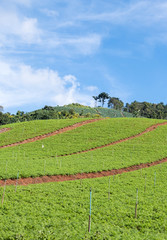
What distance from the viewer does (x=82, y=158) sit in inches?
1730

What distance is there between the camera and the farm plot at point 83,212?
16016 millimetres

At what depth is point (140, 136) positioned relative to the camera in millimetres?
60906

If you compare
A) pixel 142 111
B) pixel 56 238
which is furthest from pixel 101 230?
pixel 142 111

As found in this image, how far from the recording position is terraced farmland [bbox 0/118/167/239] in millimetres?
16578

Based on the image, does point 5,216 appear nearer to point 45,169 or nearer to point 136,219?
point 136,219

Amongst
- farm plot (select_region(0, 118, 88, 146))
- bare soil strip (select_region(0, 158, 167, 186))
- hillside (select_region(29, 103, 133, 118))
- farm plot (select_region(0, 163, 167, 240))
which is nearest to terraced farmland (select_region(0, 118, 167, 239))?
farm plot (select_region(0, 163, 167, 240))

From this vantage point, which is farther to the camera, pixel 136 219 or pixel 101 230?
pixel 136 219

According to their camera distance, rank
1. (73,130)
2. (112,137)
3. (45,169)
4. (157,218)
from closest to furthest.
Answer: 1. (157,218)
2. (45,169)
3. (112,137)
4. (73,130)

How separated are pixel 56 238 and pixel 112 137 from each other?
45829 millimetres

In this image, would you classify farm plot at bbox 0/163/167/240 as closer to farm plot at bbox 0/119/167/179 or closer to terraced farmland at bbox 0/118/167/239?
terraced farmland at bbox 0/118/167/239

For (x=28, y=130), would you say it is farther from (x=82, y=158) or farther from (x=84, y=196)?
(x=84, y=196)

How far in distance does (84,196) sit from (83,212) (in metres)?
3.92

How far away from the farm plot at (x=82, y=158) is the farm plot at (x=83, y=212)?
23.5 feet

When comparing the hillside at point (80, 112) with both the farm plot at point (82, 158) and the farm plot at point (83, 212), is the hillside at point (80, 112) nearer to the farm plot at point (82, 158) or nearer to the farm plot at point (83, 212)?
the farm plot at point (82, 158)
